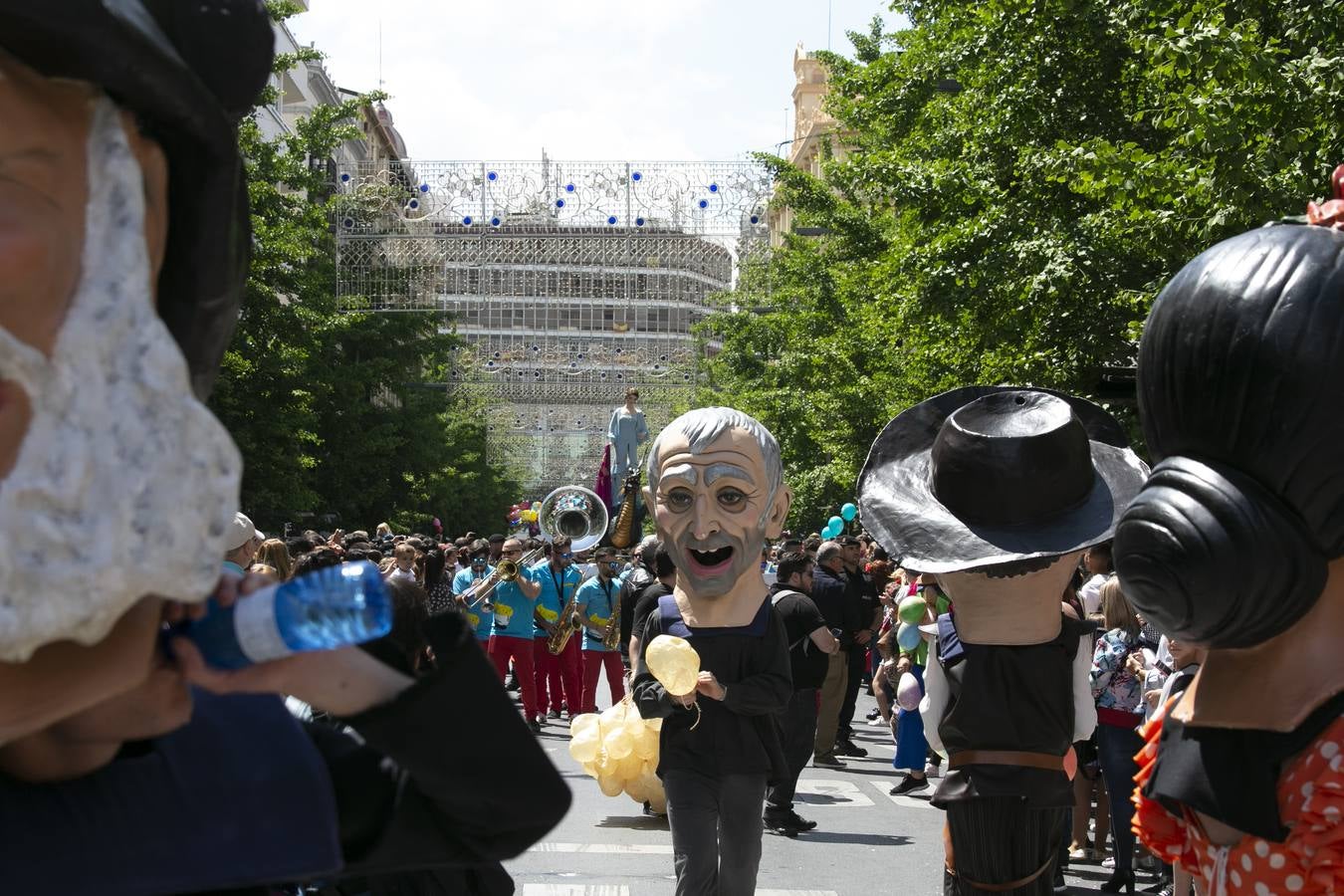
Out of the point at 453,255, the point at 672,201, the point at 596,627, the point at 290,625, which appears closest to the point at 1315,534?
the point at 290,625

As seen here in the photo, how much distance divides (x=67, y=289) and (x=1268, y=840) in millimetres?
2377

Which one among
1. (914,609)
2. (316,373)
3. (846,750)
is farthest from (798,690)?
(316,373)

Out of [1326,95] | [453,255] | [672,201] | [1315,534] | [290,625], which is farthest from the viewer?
[453,255]

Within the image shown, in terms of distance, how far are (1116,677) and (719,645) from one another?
2.98m

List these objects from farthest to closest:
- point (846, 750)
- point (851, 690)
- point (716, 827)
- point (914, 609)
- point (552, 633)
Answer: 1. point (552, 633)
2. point (851, 690)
3. point (846, 750)
4. point (914, 609)
5. point (716, 827)

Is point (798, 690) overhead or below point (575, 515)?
overhead

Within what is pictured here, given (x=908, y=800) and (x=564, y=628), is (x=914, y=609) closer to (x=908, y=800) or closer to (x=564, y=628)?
(x=908, y=800)

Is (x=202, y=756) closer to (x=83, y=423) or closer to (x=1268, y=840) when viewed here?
(x=83, y=423)

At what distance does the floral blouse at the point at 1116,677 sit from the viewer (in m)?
8.30

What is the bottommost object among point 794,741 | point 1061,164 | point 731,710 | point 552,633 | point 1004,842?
point 552,633

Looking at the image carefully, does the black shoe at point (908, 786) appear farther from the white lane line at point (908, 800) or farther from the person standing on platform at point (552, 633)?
the person standing on platform at point (552, 633)

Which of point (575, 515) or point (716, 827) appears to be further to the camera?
point (575, 515)

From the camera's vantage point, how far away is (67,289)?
145cm

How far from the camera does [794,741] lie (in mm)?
10156
